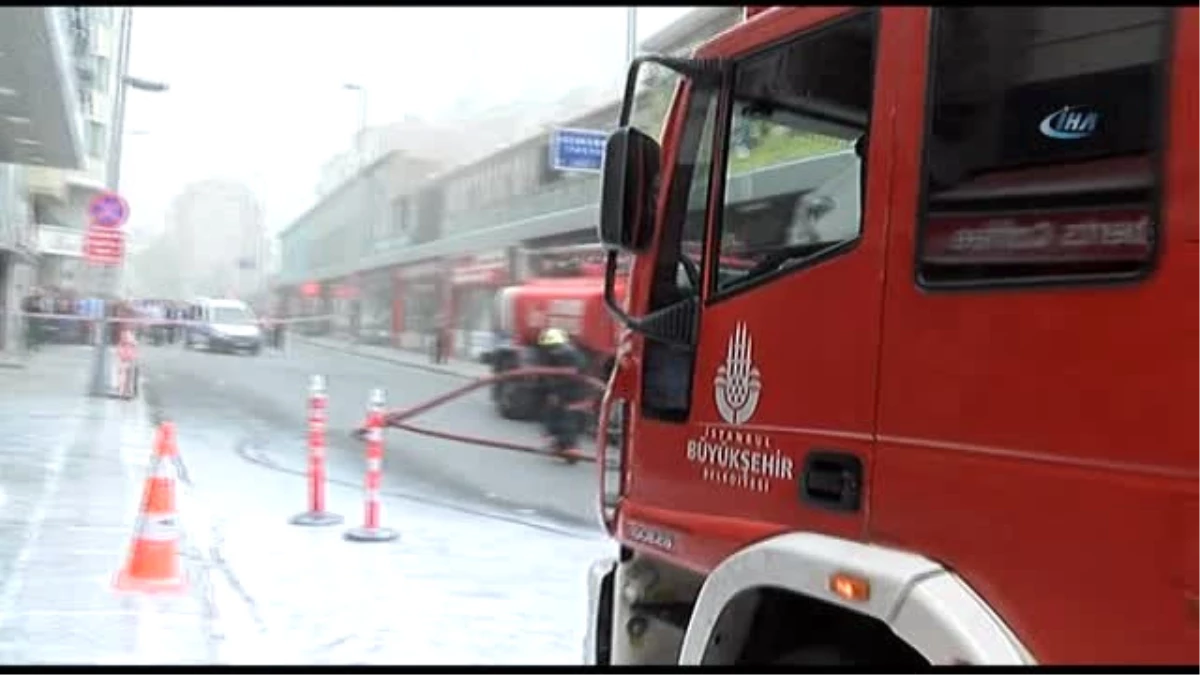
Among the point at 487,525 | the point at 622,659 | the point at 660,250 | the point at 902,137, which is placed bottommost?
the point at 487,525

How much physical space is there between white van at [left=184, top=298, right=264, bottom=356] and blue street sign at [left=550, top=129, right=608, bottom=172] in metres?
4.75

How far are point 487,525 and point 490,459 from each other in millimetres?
4189

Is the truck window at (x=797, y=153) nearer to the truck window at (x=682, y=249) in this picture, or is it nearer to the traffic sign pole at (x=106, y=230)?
the truck window at (x=682, y=249)

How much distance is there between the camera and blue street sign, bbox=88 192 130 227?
14.1 meters

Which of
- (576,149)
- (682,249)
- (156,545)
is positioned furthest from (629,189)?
(576,149)

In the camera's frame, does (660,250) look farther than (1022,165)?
Yes

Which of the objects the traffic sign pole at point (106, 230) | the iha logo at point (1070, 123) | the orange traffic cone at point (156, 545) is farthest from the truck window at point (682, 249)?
the traffic sign pole at point (106, 230)

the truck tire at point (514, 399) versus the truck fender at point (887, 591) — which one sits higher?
the truck fender at point (887, 591)

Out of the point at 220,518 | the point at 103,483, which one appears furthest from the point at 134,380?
the point at 220,518

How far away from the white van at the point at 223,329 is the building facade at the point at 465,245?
721mm

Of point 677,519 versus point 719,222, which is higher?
point 719,222

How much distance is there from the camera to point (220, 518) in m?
8.30

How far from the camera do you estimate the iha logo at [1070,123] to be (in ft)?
6.92

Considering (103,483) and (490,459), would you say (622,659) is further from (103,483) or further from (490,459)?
(490,459)
